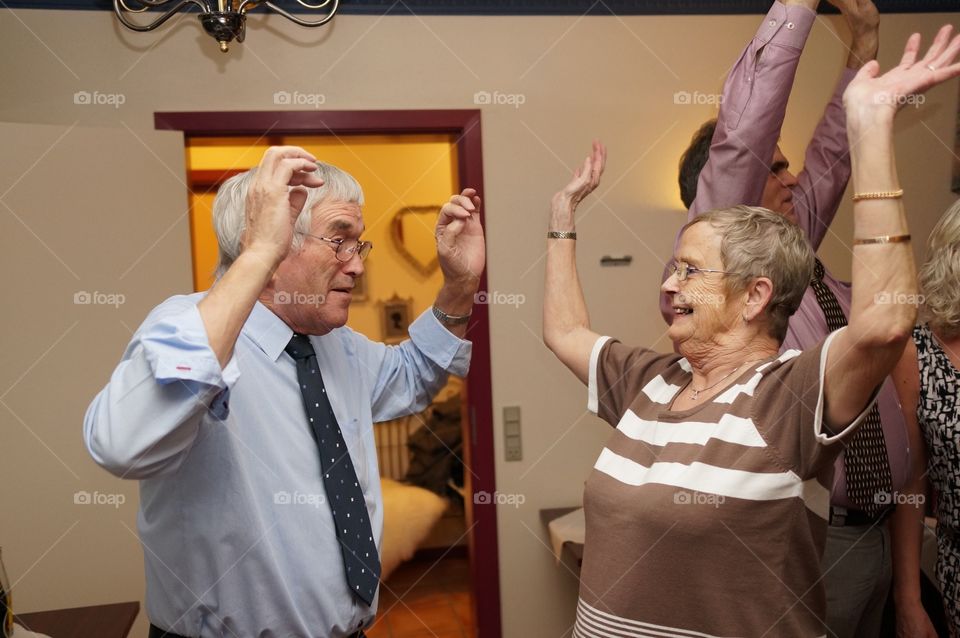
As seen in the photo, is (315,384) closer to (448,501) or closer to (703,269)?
(703,269)

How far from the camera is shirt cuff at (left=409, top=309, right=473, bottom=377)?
1768 millimetres

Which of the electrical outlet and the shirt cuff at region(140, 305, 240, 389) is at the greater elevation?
the shirt cuff at region(140, 305, 240, 389)

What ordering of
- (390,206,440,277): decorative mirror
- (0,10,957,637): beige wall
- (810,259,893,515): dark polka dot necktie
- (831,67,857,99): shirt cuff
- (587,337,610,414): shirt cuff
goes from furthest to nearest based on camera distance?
(390,206,440,277): decorative mirror, (0,10,957,637): beige wall, (831,67,857,99): shirt cuff, (810,259,893,515): dark polka dot necktie, (587,337,610,414): shirt cuff

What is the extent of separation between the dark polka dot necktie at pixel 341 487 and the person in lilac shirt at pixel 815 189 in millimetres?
628

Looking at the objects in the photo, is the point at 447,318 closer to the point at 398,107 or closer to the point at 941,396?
the point at 941,396

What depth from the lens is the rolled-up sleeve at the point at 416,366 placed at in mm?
1767

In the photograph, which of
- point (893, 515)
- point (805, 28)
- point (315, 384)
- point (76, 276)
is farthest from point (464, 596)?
point (805, 28)

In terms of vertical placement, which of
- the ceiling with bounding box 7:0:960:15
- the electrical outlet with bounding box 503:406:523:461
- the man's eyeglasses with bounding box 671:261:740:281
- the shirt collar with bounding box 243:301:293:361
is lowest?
the electrical outlet with bounding box 503:406:523:461

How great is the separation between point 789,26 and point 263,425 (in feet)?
3.74

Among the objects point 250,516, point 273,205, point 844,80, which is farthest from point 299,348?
point 844,80

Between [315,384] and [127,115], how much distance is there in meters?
1.96

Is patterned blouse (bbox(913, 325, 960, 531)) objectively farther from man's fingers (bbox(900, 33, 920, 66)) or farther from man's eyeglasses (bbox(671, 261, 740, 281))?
man's fingers (bbox(900, 33, 920, 66))

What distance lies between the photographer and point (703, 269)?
1.40 m

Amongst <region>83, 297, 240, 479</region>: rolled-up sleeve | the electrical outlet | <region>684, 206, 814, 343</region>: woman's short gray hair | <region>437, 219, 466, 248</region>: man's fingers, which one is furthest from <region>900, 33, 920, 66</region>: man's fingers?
the electrical outlet
